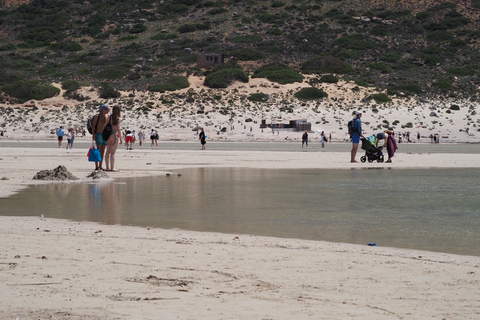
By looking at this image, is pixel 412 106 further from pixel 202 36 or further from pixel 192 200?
pixel 192 200

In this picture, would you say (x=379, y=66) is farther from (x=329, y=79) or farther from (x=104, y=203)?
(x=104, y=203)

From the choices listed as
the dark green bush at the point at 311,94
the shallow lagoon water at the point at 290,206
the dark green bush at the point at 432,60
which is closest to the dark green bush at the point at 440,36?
the dark green bush at the point at 432,60

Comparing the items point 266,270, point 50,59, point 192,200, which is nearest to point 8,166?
point 192,200

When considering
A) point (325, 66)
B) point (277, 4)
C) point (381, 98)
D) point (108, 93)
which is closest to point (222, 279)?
point (381, 98)

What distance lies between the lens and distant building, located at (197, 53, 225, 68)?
8000cm

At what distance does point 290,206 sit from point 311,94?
192ft

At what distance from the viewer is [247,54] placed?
269 feet

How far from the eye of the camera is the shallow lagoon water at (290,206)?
32.0ft

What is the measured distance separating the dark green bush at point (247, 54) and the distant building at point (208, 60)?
2.54 meters

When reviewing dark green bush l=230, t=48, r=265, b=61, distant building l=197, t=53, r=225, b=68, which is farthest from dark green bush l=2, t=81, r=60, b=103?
dark green bush l=230, t=48, r=265, b=61

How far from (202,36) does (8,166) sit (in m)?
70.8

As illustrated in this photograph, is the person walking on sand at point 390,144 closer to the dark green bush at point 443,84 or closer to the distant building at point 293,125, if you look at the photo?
the distant building at point 293,125

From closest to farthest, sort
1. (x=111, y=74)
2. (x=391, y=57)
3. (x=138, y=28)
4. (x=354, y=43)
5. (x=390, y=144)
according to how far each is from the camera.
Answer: (x=390, y=144) < (x=111, y=74) < (x=391, y=57) < (x=354, y=43) < (x=138, y=28)

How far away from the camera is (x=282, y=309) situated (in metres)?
5.36
